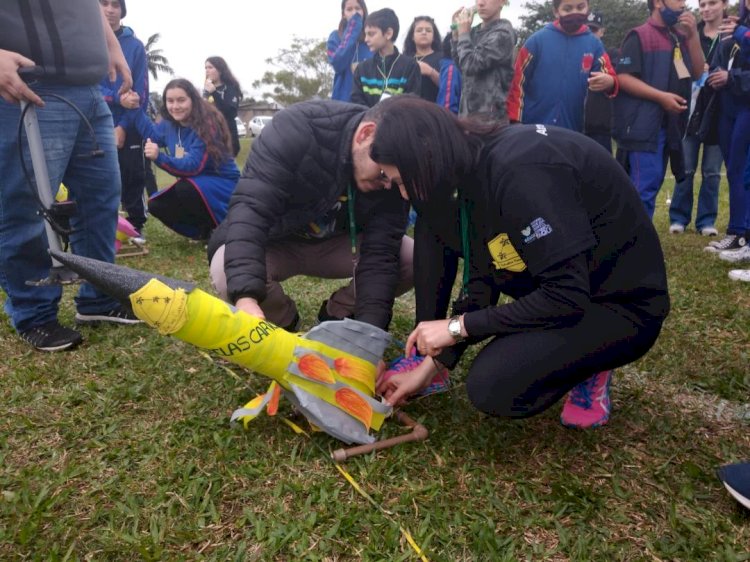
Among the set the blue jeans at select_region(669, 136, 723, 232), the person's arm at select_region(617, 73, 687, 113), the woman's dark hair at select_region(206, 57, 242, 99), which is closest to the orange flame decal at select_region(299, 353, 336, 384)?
the person's arm at select_region(617, 73, 687, 113)

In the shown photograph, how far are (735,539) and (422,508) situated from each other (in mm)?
848

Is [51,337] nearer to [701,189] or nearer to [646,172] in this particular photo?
[646,172]

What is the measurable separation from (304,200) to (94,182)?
117 cm

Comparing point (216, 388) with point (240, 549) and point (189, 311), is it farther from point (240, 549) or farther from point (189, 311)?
point (240, 549)

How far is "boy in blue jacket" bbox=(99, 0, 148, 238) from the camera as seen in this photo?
16.3ft

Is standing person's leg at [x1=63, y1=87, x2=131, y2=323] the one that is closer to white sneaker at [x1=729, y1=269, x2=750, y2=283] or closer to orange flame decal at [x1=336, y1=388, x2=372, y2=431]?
orange flame decal at [x1=336, y1=388, x2=372, y2=431]

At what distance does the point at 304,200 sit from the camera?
2359 millimetres

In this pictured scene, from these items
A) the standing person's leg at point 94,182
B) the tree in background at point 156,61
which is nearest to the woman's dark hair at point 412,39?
the standing person's leg at point 94,182

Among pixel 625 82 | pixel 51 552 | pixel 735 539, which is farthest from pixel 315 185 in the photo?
pixel 625 82

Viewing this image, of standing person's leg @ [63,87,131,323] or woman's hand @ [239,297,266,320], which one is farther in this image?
standing person's leg @ [63,87,131,323]

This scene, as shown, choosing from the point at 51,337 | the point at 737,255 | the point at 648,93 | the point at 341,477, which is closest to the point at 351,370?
the point at 341,477

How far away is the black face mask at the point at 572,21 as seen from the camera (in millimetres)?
3842

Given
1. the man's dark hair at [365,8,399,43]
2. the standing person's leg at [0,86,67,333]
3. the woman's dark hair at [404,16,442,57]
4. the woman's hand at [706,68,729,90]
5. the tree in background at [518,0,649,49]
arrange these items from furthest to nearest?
the tree in background at [518,0,649,49] < the woman's dark hair at [404,16,442,57] < the man's dark hair at [365,8,399,43] < the woman's hand at [706,68,729,90] < the standing person's leg at [0,86,67,333]

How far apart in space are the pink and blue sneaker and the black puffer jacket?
18 cm
